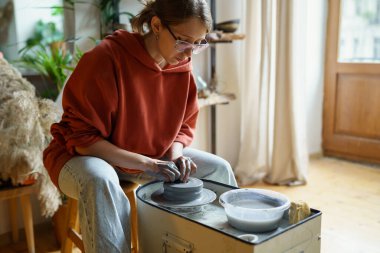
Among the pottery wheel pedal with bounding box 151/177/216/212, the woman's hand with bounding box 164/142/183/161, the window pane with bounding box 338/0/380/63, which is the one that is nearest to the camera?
the pottery wheel pedal with bounding box 151/177/216/212

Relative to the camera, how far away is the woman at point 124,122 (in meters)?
1.12

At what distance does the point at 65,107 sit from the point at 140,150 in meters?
0.28

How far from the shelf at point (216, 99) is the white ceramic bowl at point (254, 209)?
1223mm

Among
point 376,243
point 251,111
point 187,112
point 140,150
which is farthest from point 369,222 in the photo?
point 140,150

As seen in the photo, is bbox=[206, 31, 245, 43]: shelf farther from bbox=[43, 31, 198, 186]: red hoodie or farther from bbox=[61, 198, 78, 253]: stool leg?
bbox=[61, 198, 78, 253]: stool leg

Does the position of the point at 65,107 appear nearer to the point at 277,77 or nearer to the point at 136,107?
the point at 136,107

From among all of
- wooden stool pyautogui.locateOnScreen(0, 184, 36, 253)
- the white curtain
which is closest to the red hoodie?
wooden stool pyautogui.locateOnScreen(0, 184, 36, 253)

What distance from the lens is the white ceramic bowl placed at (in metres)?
1.05

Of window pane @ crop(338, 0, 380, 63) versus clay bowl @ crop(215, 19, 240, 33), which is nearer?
clay bowl @ crop(215, 19, 240, 33)

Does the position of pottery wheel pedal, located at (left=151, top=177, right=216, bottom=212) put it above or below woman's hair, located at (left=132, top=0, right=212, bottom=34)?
below

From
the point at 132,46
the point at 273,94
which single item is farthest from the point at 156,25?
the point at 273,94

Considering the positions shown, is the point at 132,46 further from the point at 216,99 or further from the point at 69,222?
the point at 216,99

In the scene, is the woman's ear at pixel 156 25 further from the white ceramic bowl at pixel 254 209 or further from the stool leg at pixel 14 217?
the stool leg at pixel 14 217

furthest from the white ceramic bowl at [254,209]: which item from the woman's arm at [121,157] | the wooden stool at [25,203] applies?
the wooden stool at [25,203]
